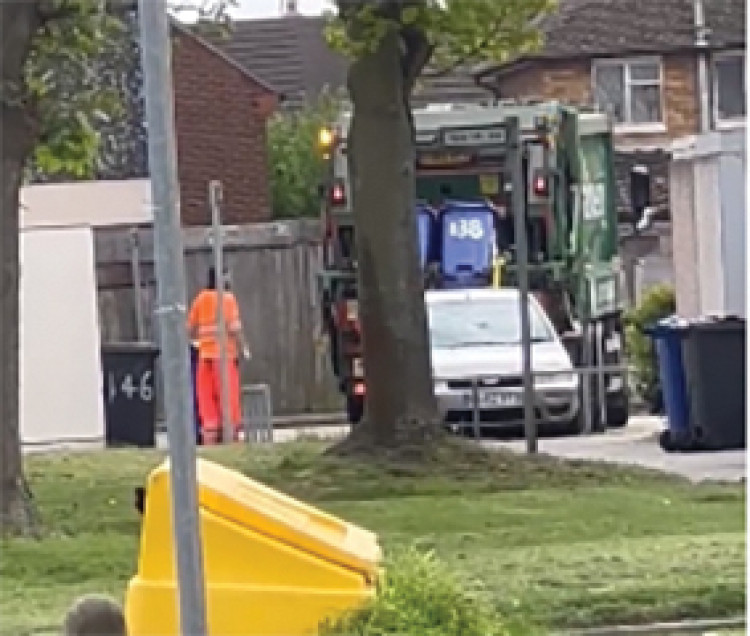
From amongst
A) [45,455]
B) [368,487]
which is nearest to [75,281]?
[45,455]

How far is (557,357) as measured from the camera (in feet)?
77.9

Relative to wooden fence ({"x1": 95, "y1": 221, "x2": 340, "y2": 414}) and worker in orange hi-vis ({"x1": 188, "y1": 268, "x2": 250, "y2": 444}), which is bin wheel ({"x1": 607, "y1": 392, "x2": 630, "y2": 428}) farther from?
wooden fence ({"x1": 95, "y1": 221, "x2": 340, "y2": 414})

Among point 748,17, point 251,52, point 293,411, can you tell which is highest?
point 251,52

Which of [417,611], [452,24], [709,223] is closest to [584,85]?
[709,223]

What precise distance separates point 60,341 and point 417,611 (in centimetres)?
1700

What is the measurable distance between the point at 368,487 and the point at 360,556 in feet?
26.6

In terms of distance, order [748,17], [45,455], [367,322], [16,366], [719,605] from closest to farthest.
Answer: [748,17] < [719,605] < [16,366] < [367,322] < [45,455]

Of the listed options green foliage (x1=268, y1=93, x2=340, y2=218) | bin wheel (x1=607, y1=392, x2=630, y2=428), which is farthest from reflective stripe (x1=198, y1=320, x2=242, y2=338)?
green foliage (x1=268, y1=93, x2=340, y2=218)

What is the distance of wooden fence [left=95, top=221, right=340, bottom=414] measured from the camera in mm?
32094

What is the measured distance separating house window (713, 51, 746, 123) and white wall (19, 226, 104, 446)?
Answer: 26.7 m

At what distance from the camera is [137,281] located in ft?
102

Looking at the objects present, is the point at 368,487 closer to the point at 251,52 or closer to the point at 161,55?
the point at 161,55

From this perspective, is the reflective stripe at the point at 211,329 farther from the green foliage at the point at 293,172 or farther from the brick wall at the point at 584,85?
the brick wall at the point at 584,85

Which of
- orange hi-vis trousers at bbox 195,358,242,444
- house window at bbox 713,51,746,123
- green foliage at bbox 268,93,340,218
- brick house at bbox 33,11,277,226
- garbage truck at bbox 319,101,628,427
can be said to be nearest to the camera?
orange hi-vis trousers at bbox 195,358,242,444
